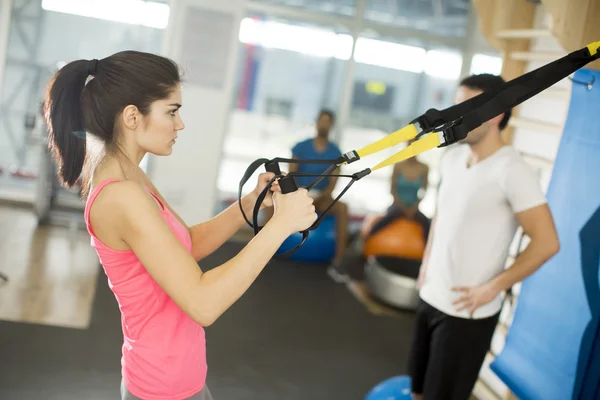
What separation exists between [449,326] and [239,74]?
480 cm

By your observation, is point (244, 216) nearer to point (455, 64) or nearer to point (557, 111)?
point (557, 111)

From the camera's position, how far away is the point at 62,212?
238 inches

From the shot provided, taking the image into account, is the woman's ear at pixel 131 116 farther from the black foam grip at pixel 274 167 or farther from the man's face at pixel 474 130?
the man's face at pixel 474 130

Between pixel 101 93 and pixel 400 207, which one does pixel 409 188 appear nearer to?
pixel 400 207

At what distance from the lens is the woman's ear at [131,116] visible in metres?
1.30

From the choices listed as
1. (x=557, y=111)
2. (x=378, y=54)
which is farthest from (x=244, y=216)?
(x=378, y=54)

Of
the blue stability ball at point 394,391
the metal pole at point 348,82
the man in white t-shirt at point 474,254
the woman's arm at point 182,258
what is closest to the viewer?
the woman's arm at point 182,258

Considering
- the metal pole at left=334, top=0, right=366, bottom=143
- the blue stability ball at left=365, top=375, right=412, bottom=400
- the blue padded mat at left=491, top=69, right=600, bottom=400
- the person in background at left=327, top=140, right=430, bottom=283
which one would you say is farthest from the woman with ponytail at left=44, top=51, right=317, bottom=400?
the metal pole at left=334, top=0, right=366, bottom=143

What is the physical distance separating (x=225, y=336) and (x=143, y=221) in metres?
2.76

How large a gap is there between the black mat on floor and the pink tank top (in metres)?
1.72

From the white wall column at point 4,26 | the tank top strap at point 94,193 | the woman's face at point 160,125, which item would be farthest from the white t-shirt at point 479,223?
the white wall column at point 4,26

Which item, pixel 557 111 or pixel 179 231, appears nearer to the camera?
pixel 179 231

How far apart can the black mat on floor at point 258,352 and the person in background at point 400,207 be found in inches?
Result: 32.4

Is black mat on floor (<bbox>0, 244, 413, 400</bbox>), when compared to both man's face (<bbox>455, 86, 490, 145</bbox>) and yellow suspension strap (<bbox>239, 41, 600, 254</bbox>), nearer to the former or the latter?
man's face (<bbox>455, 86, 490, 145</bbox>)
